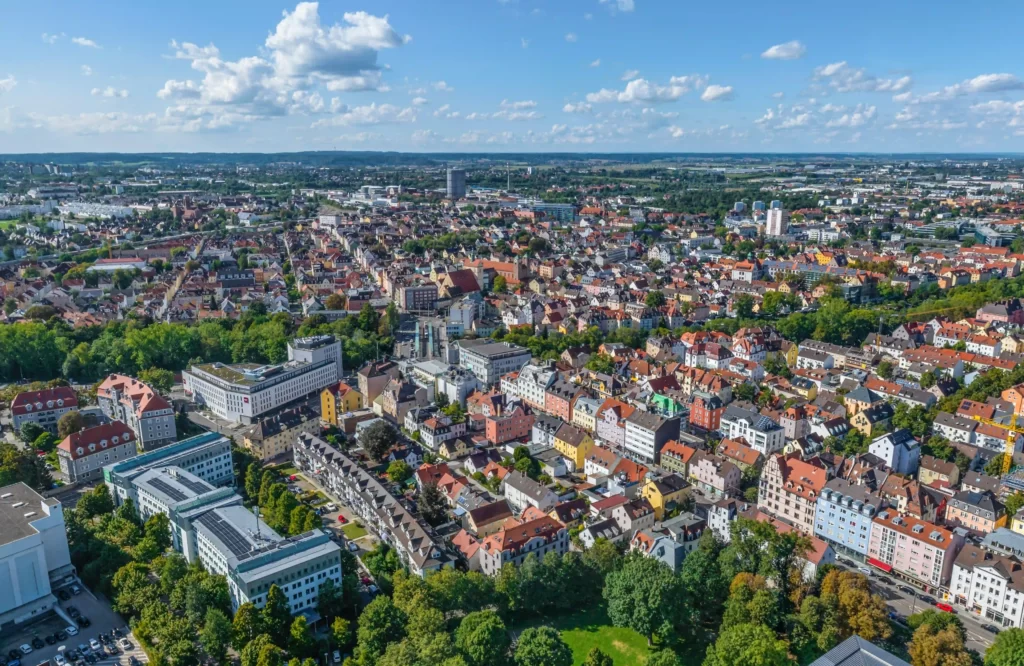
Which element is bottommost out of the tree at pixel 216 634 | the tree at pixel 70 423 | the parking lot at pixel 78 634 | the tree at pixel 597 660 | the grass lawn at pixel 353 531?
the parking lot at pixel 78 634

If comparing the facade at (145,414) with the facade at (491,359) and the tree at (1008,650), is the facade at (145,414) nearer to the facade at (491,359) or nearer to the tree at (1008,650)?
the facade at (491,359)

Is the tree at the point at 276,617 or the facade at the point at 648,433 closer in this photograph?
the tree at the point at 276,617

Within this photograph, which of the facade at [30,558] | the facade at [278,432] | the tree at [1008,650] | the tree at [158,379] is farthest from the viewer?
the tree at [158,379]

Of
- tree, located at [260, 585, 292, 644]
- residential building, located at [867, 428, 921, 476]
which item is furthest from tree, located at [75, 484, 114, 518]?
residential building, located at [867, 428, 921, 476]

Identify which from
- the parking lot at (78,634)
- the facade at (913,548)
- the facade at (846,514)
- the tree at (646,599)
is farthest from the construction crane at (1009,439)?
the parking lot at (78,634)

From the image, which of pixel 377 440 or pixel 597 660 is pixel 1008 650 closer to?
pixel 597 660

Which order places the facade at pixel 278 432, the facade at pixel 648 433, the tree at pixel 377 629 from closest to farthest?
the tree at pixel 377 629 < the facade at pixel 648 433 < the facade at pixel 278 432
